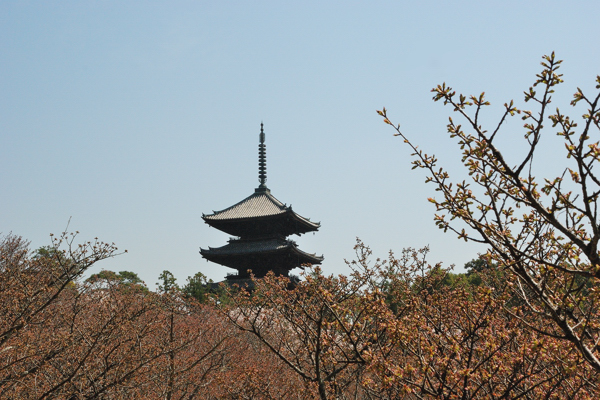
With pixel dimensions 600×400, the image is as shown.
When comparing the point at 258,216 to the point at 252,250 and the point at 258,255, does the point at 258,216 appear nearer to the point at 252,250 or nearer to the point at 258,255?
the point at 252,250

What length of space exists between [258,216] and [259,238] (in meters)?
1.74

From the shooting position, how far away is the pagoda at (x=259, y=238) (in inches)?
1240

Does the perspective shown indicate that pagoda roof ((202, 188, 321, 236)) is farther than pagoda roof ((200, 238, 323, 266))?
Yes

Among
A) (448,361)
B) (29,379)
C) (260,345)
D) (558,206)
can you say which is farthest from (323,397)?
(260,345)

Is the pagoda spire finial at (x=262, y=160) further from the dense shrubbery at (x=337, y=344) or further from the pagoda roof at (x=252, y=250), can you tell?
the dense shrubbery at (x=337, y=344)

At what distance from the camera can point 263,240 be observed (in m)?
32.7

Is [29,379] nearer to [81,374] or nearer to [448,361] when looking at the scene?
[81,374]

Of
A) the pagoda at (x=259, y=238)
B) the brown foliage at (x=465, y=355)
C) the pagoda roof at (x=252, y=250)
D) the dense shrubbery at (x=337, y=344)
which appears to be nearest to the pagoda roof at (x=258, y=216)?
the pagoda at (x=259, y=238)

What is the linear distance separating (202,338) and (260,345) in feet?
10.9

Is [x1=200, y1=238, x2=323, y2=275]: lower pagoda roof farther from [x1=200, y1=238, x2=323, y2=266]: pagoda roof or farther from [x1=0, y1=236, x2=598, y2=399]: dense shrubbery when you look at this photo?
[x1=0, y1=236, x2=598, y2=399]: dense shrubbery

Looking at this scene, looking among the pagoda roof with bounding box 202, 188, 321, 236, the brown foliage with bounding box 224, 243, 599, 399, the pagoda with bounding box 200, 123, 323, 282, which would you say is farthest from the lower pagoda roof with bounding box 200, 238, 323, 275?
the brown foliage with bounding box 224, 243, 599, 399

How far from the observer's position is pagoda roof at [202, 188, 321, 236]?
105ft

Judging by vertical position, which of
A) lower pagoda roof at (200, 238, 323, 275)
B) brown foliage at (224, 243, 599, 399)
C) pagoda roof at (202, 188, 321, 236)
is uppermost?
pagoda roof at (202, 188, 321, 236)

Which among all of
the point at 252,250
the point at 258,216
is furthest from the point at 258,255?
the point at 258,216
